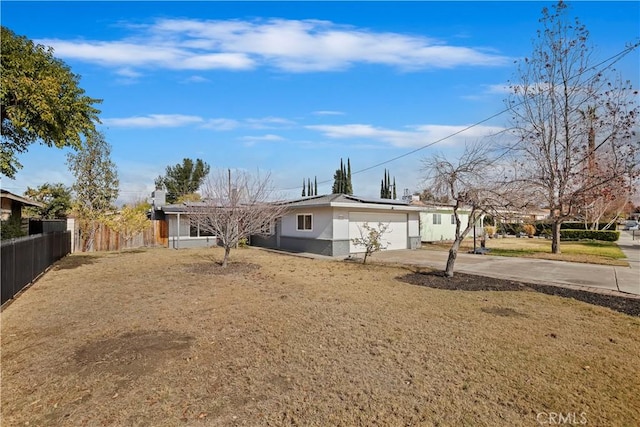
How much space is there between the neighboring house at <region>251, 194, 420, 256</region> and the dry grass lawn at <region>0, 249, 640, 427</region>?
9.30 m

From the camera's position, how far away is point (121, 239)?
20.3 metres

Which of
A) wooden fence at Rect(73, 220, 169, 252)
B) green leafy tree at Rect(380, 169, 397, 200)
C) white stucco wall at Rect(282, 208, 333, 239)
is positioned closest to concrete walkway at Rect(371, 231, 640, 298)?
white stucco wall at Rect(282, 208, 333, 239)

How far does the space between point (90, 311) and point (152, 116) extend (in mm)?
12100

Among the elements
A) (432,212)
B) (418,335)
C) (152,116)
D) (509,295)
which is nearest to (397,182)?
(432,212)

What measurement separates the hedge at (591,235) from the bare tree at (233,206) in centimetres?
2853

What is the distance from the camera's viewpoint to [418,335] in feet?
17.4

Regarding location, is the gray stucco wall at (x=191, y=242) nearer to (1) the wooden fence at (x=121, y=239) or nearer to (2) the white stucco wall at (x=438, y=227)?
(1) the wooden fence at (x=121, y=239)

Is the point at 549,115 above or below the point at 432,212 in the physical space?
above

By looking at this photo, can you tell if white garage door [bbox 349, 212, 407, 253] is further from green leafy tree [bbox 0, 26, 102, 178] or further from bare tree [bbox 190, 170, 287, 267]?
green leafy tree [bbox 0, 26, 102, 178]

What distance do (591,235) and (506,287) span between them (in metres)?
27.1

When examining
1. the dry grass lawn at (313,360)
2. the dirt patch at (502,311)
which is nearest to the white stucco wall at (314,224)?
the dry grass lawn at (313,360)

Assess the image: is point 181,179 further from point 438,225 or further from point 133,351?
point 133,351

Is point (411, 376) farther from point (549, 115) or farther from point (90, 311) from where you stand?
point (549, 115)

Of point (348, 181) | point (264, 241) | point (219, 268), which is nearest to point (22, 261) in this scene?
point (219, 268)
